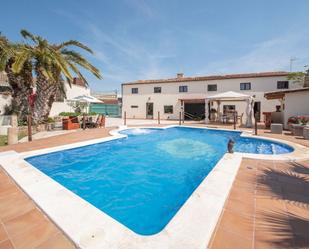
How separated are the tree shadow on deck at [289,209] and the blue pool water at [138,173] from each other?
176 centimetres

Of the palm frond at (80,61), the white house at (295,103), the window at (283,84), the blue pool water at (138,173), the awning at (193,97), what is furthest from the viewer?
the awning at (193,97)

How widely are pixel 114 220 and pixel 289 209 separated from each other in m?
2.90

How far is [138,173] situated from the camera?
19.6 ft

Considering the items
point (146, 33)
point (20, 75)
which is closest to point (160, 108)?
point (146, 33)

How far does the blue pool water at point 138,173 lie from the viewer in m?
3.83

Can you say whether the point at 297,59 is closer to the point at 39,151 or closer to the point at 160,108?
the point at 160,108

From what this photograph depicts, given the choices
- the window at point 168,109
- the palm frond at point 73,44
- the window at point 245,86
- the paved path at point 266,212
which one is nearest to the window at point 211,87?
the window at point 245,86

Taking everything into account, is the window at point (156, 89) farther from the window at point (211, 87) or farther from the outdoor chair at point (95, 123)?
the outdoor chair at point (95, 123)

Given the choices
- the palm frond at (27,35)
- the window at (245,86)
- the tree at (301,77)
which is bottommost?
the window at (245,86)

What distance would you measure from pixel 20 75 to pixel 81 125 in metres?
5.07

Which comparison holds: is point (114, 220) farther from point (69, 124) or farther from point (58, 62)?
point (69, 124)

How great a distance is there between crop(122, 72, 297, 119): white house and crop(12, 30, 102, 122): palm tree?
13.1 m

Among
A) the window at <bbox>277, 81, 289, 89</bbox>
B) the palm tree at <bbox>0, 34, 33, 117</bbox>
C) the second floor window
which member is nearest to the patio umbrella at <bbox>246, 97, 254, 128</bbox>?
the window at <bbox>277, 81, 289, 89</bbox>

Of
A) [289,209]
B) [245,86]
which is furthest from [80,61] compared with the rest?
[245,86]
